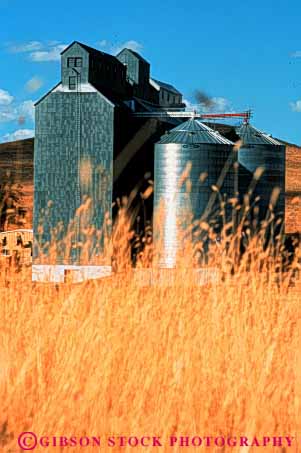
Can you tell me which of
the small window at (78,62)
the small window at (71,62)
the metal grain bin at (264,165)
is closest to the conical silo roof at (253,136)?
the metal grain bin at (264,165)

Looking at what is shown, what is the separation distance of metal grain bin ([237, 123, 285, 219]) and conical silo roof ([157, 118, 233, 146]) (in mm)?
3433

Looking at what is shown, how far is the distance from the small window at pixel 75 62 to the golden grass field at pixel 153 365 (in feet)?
94.3

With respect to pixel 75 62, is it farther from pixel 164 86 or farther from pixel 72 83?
pixel 164 86

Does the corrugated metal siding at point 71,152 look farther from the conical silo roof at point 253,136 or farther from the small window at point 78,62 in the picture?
the conical silo roof at point 253,136

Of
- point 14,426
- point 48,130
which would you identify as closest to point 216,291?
point 14,426

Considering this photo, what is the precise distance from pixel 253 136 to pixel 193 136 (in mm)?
5992

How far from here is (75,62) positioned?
113 ft

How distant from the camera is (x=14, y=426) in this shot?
4.97 metres

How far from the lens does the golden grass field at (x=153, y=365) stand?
4.82 metres

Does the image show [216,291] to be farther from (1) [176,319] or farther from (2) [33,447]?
(2) [33,447]

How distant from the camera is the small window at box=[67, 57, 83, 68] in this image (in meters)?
34.2

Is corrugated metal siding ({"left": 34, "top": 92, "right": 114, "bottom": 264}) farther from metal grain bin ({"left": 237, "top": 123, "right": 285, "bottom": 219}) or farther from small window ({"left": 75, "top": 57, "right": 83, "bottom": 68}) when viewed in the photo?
metal grain bin ({"left": 237, "top": 123, "right": 285, "bottom": 219})

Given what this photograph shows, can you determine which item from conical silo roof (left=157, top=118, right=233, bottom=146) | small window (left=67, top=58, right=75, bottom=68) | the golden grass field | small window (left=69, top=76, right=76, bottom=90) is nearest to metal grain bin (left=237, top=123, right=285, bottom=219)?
conical silo roof (left=157, top=118, right=233, bottom=146)

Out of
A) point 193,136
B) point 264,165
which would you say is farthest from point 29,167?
point 193,136
